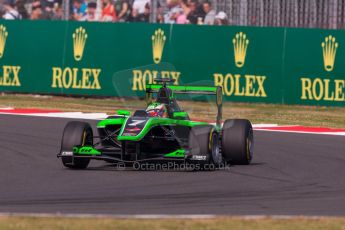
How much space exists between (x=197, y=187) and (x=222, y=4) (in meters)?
16.0

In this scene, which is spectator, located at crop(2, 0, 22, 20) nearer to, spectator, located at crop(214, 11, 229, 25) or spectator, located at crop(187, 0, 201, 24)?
spectator, located at crop(187, 0, 201, 24)

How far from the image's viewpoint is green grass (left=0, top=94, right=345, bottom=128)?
21375 mm

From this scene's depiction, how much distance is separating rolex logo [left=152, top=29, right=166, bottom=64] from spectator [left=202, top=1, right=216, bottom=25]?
5.29 feet

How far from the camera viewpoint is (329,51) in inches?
932

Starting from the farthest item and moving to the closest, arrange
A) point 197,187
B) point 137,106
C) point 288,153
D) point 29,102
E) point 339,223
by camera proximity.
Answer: point 29,102 < point 288,153 < point 137,106 < point 197,187 < point 339,223

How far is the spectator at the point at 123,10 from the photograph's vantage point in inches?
1091

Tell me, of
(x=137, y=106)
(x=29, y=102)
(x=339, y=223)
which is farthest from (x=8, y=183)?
(x=29, y=102)

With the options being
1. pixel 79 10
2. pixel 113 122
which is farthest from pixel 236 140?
pixel 79 10

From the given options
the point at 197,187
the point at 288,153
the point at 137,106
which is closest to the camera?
the point at 197,187

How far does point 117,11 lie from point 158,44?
2.95 m

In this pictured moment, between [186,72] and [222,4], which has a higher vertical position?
[222,4]

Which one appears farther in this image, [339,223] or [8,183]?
[8,183]

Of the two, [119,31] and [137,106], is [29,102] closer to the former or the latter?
[119,31]

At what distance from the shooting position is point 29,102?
2484 cm
